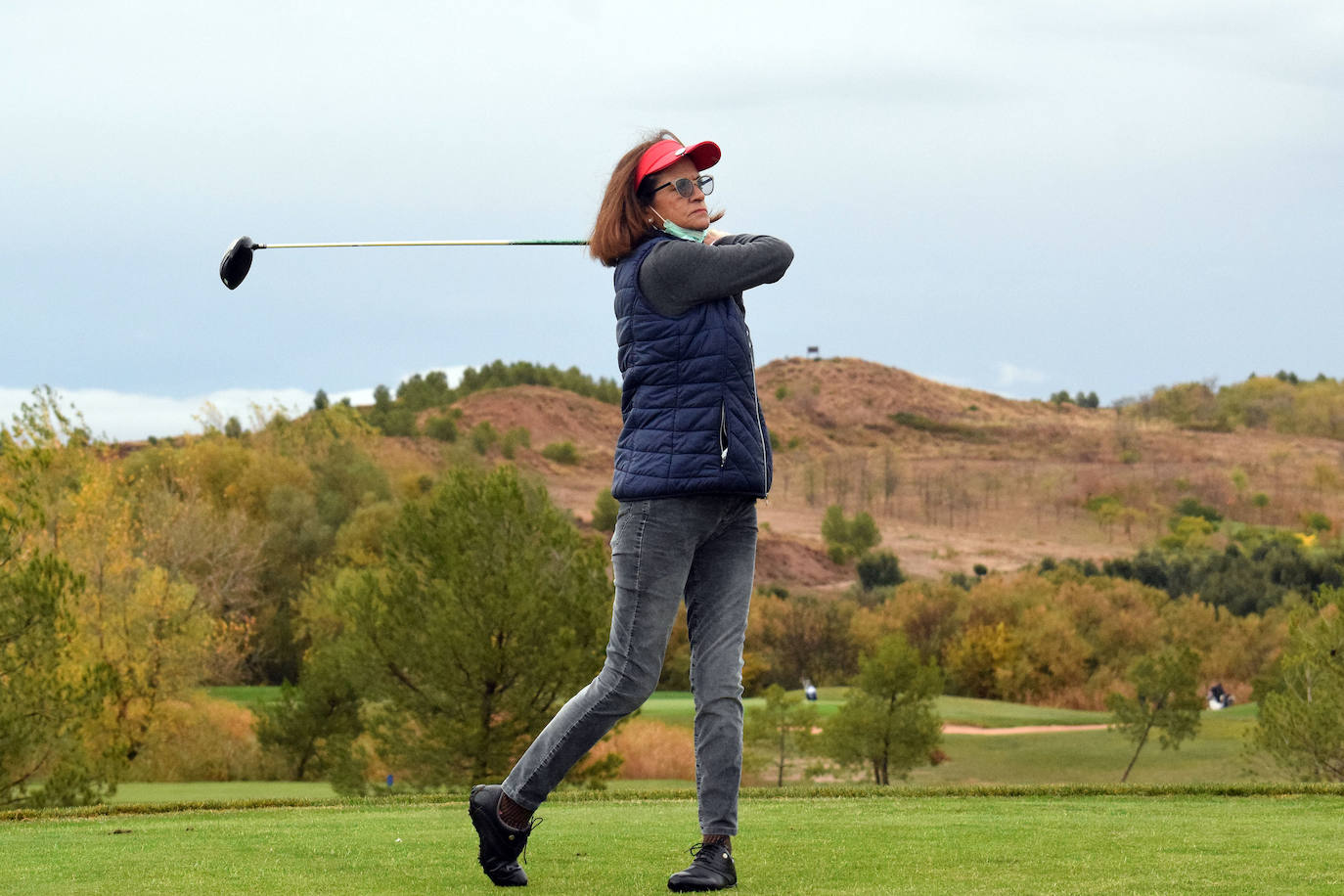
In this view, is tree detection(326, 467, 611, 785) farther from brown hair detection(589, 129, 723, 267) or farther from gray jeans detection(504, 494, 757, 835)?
brown hair detection(589, 129, 723, 267)

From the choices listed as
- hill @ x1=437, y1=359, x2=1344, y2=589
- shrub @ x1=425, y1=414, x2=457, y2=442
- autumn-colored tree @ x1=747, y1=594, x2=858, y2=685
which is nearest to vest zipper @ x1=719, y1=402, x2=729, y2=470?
autumn-colored tree @ x1=747, y1=594, x2=858, y2=685

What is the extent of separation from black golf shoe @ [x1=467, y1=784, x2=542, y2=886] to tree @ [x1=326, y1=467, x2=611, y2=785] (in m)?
18.3

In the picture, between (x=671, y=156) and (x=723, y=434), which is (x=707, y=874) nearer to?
(x=723, y=434)

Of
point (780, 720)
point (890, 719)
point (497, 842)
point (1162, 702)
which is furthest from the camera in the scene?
point (780, 720)

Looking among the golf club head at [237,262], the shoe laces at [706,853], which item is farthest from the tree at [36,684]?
the shoe laces at [706,853]

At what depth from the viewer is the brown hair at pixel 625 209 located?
14.0 ft

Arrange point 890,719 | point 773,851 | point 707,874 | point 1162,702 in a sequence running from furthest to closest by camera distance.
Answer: point 1162,702 < point 890,719 < point 773,851 < point 707,874

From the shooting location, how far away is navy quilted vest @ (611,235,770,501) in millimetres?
3998

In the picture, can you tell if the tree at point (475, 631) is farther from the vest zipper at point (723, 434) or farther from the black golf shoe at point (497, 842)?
the vest zipper at point (723, 434)

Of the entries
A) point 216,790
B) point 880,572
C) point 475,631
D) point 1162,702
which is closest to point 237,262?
point 475,631

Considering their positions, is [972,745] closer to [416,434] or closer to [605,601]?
[605,601]

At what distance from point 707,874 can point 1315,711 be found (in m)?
13.2

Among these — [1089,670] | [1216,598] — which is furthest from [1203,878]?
[1216,598]

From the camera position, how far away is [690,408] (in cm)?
402
